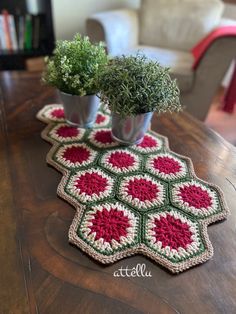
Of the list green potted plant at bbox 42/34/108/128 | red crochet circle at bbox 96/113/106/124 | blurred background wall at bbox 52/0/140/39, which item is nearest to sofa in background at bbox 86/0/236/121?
blurred background wall at bbox 52/0/140/39

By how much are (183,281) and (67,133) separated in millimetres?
561

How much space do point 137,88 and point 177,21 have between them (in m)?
1.64

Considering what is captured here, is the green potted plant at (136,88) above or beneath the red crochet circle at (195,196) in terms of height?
above

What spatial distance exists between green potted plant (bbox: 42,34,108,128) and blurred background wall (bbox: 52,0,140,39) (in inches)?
69.5

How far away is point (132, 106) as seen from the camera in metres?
0.72

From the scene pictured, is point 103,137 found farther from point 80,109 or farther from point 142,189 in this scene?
point 142,189

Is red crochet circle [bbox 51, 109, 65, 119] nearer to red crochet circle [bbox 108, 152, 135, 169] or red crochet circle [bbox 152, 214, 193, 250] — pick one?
red crochet circle [bbox 108, 152, 135, 169]

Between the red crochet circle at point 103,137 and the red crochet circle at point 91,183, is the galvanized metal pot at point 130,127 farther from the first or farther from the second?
the red crochet circle at point 91,183

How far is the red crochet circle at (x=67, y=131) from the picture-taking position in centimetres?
89

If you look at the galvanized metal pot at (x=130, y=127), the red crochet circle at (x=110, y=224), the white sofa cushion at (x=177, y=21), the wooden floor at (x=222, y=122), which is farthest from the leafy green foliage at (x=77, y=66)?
the white sofa cushion at (x=177, y=21)

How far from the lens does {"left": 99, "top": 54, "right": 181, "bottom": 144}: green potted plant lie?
2.31 feet

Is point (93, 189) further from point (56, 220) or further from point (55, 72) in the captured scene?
point (55, 72)

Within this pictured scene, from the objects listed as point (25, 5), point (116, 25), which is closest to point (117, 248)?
point (116, 25)

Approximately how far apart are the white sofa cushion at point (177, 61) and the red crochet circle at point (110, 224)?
1.16 meters
